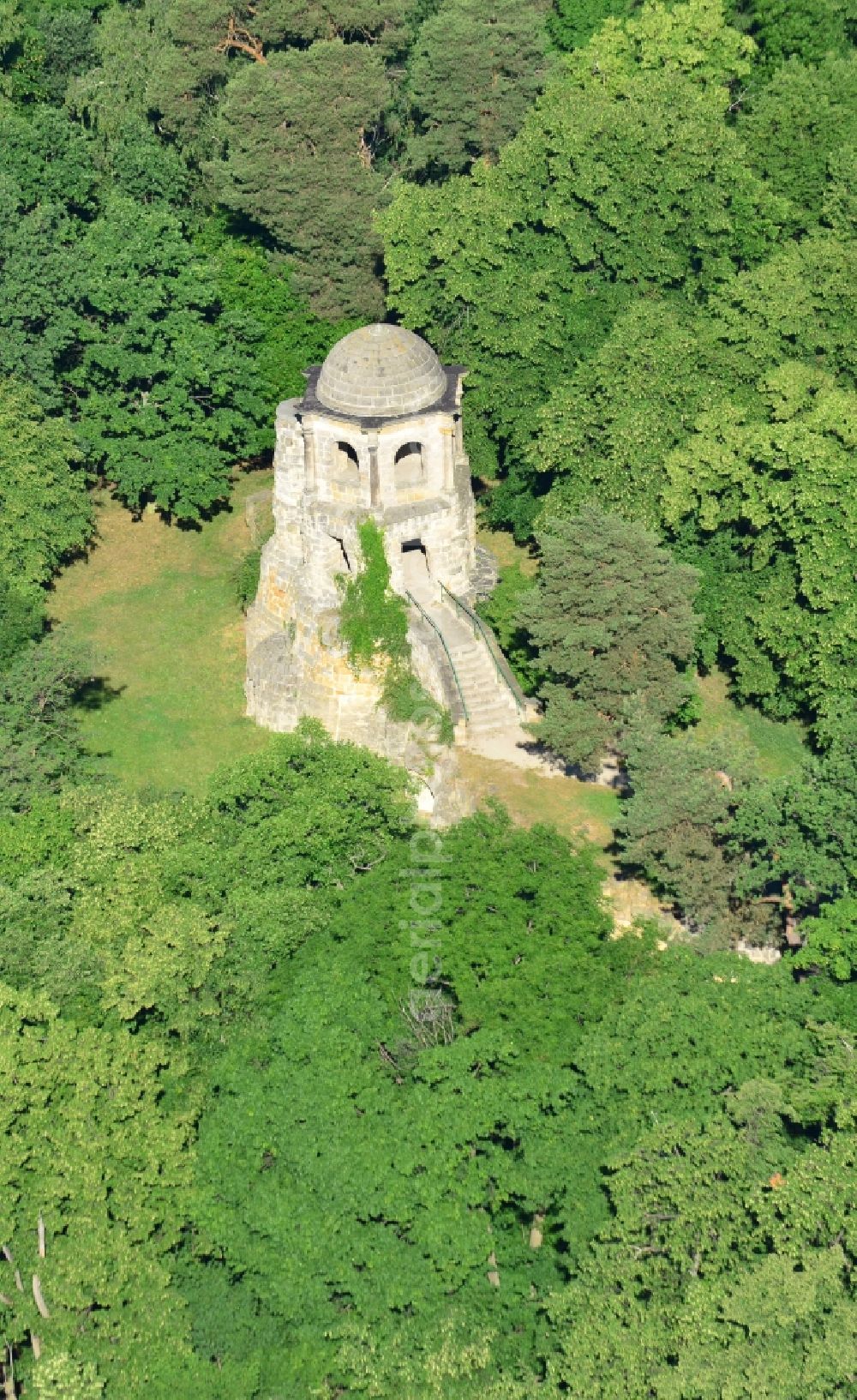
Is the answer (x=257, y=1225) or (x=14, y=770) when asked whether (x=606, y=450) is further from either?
(x=257, y=1225)

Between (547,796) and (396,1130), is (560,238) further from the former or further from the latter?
(396,1130)

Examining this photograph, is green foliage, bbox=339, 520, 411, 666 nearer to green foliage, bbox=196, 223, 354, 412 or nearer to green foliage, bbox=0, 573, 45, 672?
green foliage, bbox=0, 573, 45, 672

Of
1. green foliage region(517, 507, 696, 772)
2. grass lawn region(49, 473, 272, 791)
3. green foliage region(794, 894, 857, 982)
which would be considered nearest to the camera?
green foliage region(794, 894, 857, 982)

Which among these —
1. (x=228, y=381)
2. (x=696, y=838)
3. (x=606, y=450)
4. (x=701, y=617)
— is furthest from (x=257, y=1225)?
(x=228, y=381)

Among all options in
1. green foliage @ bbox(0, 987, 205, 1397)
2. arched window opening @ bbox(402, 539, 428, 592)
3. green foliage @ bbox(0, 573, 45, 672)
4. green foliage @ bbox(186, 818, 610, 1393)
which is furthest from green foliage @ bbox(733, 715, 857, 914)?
green foliage @ bbox(0, 573, 45, 672)

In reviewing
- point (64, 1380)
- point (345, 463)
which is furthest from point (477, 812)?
point (64, 1380)

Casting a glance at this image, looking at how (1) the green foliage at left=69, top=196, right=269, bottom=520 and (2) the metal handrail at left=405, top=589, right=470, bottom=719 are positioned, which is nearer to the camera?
(2) the metal handrail at left=405, top=589, right=470, bottom=719

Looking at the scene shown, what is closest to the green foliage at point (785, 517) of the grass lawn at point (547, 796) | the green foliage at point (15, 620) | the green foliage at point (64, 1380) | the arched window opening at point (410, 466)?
the grass lawn at point (547, 796)
